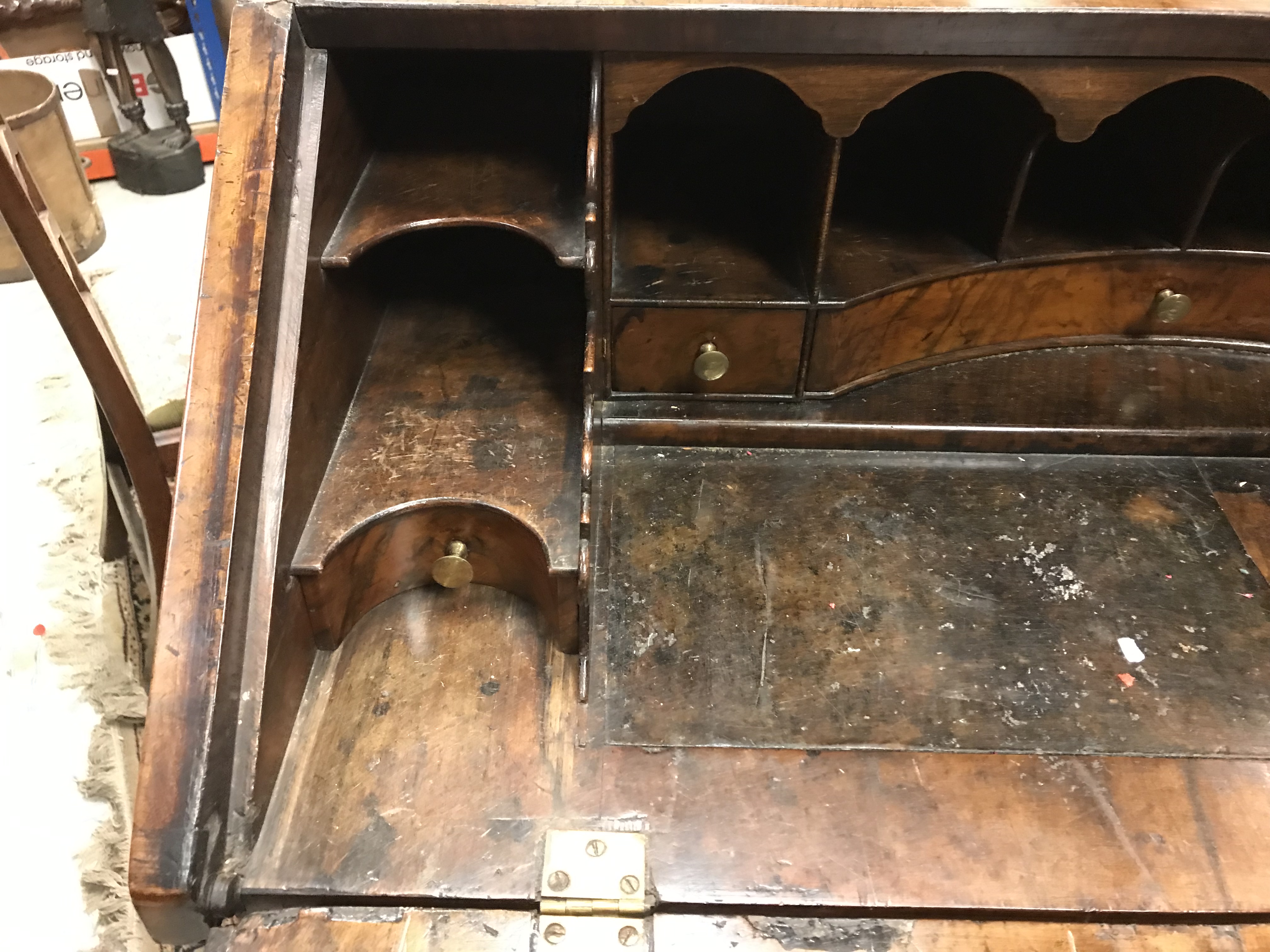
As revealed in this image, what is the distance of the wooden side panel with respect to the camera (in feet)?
2.26

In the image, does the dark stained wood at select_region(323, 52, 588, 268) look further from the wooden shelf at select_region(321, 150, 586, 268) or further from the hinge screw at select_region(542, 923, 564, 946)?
the hinge screw at select_region(542, 923, 564, 946)

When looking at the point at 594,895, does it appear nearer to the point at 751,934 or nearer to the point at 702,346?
the point at 751,934

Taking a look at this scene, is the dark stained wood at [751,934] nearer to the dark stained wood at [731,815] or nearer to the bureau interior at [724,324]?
the dark stained wood at [731,815]

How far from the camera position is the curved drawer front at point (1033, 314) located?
1.15 metres

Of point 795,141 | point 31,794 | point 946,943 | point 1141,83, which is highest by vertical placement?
point 1141,83

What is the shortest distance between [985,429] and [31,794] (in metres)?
1.56

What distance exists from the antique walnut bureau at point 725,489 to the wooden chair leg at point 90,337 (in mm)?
418

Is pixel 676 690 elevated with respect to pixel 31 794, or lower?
elevated

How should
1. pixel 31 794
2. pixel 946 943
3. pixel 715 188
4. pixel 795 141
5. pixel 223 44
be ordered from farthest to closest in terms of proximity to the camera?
pixel 223 44 < pixel 31 794 < pixel 715 188 < pixel 795 141 < pixel 946 943

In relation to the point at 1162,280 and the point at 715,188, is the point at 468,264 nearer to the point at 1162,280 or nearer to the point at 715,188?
the point at 715,188

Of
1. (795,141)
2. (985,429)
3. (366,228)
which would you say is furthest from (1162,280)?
(366,228)

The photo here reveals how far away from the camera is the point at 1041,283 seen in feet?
3.85

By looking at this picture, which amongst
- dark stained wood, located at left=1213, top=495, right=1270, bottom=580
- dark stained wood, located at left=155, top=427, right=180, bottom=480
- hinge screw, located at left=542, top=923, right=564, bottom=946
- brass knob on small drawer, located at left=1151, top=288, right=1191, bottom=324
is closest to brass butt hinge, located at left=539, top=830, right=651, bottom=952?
hinge screw, located at left=542, top=923, right=564, bottom=946

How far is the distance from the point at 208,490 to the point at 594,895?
481 mm
